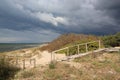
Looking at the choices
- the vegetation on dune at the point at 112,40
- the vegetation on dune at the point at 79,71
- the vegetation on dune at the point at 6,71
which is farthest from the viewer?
the vegetation on dune at the point at 112,40

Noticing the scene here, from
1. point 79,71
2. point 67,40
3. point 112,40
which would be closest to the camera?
point 79,71

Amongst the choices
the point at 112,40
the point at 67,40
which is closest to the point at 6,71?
the point at 67,40

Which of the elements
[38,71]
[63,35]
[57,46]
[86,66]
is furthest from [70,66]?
[63,35]

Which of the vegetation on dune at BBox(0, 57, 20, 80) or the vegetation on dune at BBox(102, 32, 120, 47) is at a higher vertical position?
the vegetation on dune at BBox(102, 32, 120, 47)

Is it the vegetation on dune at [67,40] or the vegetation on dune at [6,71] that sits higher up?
the vegetation on dune at [67,40]

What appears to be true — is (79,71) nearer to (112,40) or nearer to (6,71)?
(6,71)

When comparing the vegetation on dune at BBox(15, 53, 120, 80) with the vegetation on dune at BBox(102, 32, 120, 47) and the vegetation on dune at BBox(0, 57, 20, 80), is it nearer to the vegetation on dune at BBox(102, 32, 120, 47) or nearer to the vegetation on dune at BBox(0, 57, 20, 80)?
the vegetation on dune at BBox(0, 57, 20, 80)

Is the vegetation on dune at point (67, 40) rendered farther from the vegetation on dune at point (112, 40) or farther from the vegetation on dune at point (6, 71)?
the vegetation on dune at point (6, 71)

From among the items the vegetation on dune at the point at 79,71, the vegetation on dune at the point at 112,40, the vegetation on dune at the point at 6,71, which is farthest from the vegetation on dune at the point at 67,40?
the vegetation on dune at the point at 6,71

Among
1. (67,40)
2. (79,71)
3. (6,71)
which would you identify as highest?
(67,40)

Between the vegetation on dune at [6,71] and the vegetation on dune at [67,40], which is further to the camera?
the vegetation on dune at [67,40]

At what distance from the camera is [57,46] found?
3975 cm

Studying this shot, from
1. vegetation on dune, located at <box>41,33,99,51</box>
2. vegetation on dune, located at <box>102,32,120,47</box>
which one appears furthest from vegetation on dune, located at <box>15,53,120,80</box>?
vegetation on dune, located at <box>41,33,99,51</box>

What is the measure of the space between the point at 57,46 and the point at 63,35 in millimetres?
3541
